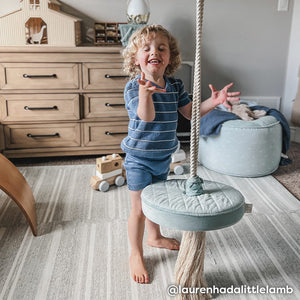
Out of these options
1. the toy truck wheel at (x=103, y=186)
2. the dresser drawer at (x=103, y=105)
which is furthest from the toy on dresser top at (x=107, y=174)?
the dresser drawer at (x=103, y=105)

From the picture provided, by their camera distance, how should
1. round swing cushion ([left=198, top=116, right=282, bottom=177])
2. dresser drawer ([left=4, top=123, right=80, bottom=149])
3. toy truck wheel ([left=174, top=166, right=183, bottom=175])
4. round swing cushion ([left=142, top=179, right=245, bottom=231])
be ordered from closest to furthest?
1. round swing cushion ([left=142, top=179, right=245, bottom=231])
2. round swing cushion ([left=198, top=116, right=282, bottom=177])
3. toy truck wheel ([left=174, top=166, right=183, bottom=175])
4. dresser drawer ([left=4, top=123, right=80, bottom=149])

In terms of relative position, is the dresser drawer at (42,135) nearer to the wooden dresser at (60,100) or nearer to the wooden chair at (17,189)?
the wooden dresser at (60,100)

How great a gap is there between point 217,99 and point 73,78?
154 cm

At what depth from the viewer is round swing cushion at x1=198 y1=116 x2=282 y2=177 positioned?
2.49 m

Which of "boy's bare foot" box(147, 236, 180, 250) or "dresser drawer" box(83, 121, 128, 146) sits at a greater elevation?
"dresser drawer" box(83, 121, 128, 146)

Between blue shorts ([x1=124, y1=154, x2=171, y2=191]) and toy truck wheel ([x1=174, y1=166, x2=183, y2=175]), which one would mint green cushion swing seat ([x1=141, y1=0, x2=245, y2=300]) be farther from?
toy truck wheel ([x1=174, y1=166, x2=183, y2=175])

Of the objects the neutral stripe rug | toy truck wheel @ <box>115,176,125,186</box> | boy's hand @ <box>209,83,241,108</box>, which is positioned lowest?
the neutral stripe rug

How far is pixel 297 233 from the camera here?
1.88 metres

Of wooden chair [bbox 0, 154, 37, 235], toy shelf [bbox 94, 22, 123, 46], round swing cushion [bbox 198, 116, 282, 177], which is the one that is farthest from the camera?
toy shelf [bbox 94, 22, 123, 46]

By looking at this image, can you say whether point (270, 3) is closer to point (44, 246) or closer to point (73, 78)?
point (73, 78)

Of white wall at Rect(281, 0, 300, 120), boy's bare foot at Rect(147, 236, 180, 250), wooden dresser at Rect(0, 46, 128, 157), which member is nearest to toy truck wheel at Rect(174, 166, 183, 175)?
wooden dresser at Rect(0, 46, 128, 157)

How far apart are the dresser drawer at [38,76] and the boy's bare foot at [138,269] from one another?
1509 mm

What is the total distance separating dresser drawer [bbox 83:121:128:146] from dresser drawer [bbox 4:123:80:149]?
71 mm

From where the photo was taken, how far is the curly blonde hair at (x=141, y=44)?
147cm
